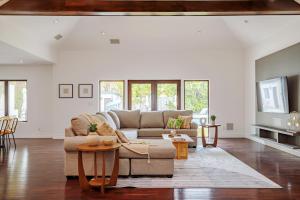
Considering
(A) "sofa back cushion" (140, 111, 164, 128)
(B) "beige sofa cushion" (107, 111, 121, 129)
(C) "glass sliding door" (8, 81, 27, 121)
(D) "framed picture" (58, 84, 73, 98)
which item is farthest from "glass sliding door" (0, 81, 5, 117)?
(A) "sofa back cushion" (140, 111, 164, 128)

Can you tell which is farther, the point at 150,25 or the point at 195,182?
the point at 150,25

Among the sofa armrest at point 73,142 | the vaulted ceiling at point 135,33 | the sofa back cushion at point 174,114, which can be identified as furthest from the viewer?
the sofa back cushion at point 174,114

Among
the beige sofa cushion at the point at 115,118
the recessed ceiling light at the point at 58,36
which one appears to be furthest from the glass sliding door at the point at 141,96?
the recessed ceiling light at the point at 58,36

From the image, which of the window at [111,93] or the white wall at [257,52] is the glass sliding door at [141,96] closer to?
the window at [111,93]

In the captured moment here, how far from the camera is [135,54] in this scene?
31.7 ft

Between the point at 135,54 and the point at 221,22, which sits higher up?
the point at 221,22

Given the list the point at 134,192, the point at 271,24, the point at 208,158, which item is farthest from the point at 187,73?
the point at 134,192

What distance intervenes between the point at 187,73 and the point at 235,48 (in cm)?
183

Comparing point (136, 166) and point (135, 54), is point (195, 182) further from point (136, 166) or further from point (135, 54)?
point (135, 54)

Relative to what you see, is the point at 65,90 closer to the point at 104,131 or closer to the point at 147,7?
the point at 104,131

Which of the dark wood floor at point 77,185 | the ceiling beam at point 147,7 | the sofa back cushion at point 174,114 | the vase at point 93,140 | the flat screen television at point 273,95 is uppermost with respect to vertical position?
the ceiling beam at point 147,7

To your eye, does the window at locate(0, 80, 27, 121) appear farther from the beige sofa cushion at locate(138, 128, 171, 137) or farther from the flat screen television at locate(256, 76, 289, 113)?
the flat screen television at locate(256, 76, 289, 113)

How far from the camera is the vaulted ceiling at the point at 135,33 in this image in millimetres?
6754

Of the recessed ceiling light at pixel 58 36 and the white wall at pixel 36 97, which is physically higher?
the recessed ceiling light at pixel 58 36
